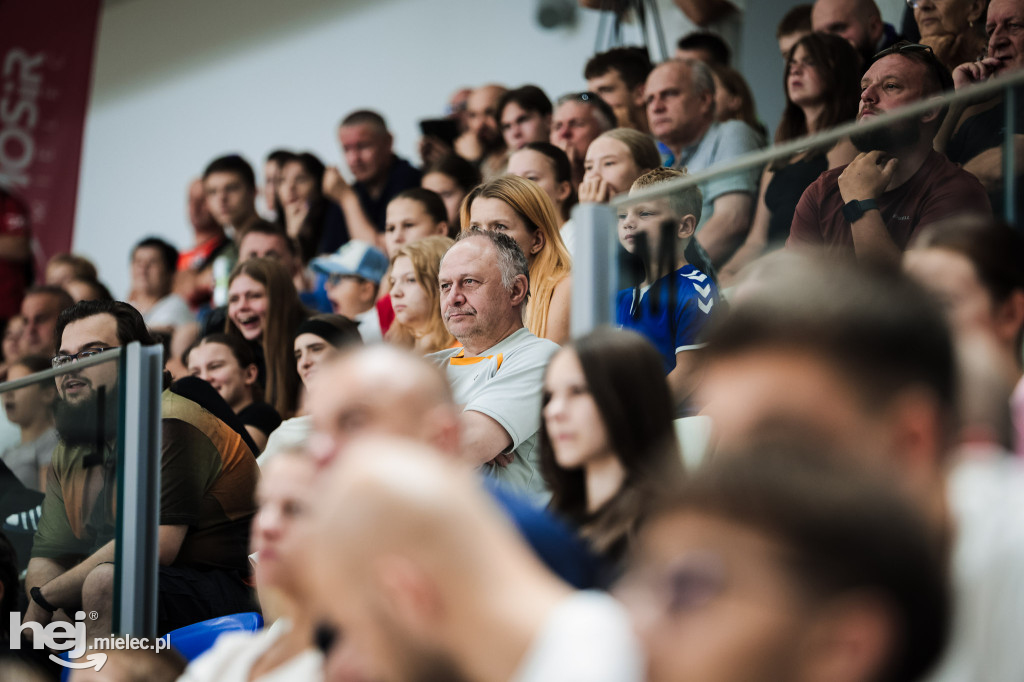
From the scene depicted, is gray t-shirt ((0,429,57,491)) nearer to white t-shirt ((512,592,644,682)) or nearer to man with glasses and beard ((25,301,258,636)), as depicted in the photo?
man with glasses and beard ((25,301,258,636))

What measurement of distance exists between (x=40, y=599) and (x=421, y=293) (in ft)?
4.50

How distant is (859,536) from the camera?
0.85 metres

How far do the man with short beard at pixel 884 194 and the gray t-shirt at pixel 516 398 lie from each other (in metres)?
0.69

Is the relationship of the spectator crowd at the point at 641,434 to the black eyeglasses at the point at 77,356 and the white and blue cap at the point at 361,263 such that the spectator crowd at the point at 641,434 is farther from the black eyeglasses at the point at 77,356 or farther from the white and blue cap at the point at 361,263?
the white and blue cap at the point at 361,263

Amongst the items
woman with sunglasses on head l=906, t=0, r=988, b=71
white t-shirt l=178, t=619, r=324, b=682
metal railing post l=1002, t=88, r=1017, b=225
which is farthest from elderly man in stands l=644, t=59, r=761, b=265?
white t-shirt l=178, t=619, r=324, b=682

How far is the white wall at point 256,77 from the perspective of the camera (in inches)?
249

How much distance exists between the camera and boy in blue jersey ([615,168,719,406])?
193cm

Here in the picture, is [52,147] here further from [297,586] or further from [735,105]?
[297,586]

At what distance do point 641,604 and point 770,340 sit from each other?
12.4 inches

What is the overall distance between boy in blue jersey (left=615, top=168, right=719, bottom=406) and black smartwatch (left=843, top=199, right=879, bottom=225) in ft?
0.78

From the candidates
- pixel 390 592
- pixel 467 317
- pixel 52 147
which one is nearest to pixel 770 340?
pixel 390 592

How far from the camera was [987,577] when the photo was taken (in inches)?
42.4

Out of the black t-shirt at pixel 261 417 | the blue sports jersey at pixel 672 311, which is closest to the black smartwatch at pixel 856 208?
the blue sports jersey at pixel 672 311

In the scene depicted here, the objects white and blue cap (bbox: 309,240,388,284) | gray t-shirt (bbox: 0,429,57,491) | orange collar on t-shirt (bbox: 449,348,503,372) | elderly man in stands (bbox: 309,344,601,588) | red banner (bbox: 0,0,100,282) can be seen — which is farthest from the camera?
red banner (bbox: 0,0,100,282)
